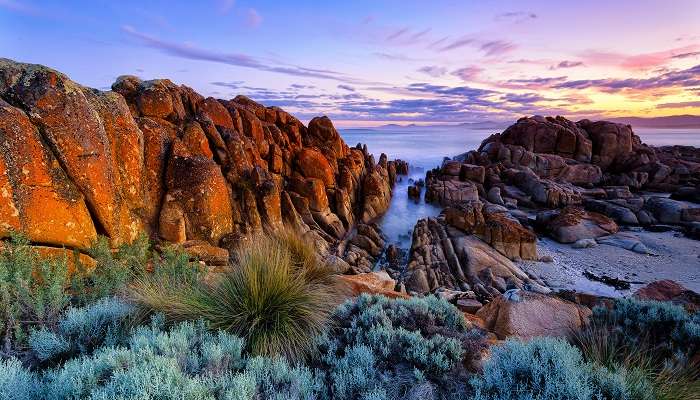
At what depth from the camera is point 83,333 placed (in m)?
4.06

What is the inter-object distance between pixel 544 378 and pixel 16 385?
14.7 ft

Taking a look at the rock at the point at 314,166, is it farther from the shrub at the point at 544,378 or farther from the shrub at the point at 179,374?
the shrub at the point at 544,378

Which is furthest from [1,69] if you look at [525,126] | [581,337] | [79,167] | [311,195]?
[525,126]

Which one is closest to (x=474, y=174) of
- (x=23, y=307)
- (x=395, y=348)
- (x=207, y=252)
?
(x=207, y=252)

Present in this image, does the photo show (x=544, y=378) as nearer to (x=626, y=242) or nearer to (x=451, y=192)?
(x=626, y=242)

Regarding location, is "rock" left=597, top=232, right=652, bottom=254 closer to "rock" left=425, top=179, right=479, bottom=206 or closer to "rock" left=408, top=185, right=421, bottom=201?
"rock" left=425, top=179, right=479, bottom=206

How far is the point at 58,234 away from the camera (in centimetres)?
977

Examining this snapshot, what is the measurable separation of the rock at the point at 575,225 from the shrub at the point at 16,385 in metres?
31.7

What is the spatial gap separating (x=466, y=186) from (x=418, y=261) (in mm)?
24422

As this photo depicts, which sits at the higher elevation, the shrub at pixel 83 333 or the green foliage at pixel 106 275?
the shrub at pixel 83 333

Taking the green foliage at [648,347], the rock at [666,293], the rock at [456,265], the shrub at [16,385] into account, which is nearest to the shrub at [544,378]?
the green foliage at [648,347]

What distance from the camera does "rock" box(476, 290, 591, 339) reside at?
7867 mm

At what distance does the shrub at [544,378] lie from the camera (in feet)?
10.1

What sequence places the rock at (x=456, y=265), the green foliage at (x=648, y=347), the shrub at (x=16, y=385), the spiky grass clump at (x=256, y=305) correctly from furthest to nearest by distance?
the rock at (x=456, y=265)
the spiky grass clump at (x=256, y=305)
the green foliage at (x=648, y=347)
the shrub at (x=16, y=385)
